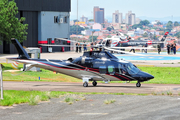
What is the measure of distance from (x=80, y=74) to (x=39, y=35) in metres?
35.8

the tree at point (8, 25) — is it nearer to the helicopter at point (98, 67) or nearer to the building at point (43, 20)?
the helicopter at point (98, 67)

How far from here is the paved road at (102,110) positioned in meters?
13.8

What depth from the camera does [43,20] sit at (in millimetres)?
57375

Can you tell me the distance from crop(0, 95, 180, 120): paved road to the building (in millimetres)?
37539

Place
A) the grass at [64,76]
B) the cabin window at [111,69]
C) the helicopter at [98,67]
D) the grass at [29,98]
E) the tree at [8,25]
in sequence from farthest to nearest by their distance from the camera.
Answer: the tree at [8,25], the grass at [64,76], the cabin window at [111,69], the helicopter at [98,67], the grass at [29,98]

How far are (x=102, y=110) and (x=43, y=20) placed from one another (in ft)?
144

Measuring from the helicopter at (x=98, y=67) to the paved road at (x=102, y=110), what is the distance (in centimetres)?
397

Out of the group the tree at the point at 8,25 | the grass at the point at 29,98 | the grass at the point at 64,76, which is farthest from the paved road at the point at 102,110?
the tree at the point at 8,25

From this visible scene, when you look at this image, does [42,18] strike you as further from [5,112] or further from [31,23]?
[5,112]

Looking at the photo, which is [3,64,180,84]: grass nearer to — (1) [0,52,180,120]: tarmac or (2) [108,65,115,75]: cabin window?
(2) [108,65,115,75]: cabin window

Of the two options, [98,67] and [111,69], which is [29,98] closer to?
[98,67]

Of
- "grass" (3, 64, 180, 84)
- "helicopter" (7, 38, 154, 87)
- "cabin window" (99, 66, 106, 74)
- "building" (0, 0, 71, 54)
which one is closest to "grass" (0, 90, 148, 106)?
"helicopter" (7, 38, 154, 87)

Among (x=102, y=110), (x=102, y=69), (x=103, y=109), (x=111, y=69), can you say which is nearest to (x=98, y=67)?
(x=102, y=69)

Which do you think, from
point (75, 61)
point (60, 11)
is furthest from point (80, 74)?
point (60, 11)
